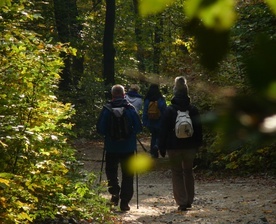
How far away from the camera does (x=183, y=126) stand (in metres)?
9.45

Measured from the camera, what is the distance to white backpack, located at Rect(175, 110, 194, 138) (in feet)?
31.0

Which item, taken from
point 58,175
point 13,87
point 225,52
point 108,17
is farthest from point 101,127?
point 108,17

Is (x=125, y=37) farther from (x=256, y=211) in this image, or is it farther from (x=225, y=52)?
(x=225, y=52)

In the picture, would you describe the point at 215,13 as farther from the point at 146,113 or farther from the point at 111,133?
the point at 146,113

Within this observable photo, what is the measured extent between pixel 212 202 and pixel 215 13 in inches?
447

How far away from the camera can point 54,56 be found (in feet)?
25.1

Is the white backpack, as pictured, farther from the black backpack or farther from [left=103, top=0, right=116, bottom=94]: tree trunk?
[left=103, top=0, right=116, bottom=94]: tree trunk

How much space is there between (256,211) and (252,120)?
10.0 metres

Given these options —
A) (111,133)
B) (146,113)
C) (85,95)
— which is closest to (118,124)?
(111,133)

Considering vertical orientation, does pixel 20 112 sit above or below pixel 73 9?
below

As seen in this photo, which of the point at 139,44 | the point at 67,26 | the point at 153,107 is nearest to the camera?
the point at 153,107

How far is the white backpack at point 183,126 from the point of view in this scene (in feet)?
31.0

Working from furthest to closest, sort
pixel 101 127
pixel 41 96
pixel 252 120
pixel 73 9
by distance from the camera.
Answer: pixel 73 9, pixel 101 127, pixel 41 96, pixel 252 120

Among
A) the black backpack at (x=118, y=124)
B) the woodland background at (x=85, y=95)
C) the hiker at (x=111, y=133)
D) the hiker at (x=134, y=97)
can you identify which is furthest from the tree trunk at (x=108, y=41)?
the black backpack at (x=118, y=124)
